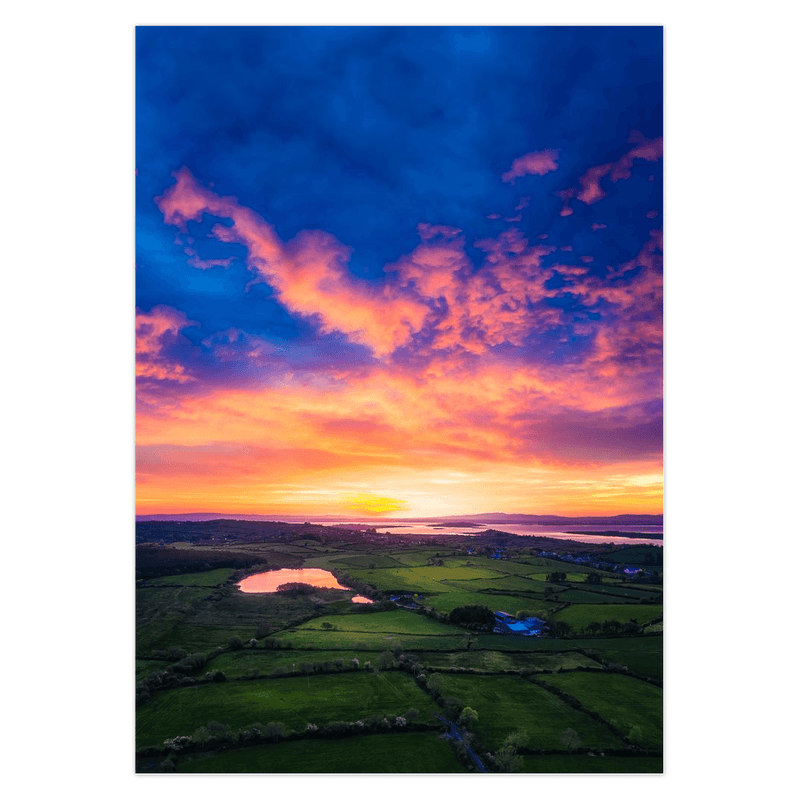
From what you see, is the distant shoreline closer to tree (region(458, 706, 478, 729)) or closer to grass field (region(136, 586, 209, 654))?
tree (region(458, 706, 478, 729))

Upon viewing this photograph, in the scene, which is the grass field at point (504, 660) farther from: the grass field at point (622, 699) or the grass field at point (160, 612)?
the grass field at point (160, 612)

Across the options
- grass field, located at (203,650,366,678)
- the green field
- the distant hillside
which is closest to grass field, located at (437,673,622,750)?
the green field

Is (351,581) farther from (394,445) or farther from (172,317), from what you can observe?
(172,317)

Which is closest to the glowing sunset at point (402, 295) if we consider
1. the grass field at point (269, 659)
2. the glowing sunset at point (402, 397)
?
the glowing sunset at point (402, 397)

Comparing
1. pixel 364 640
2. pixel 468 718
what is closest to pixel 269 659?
pixel 364 640

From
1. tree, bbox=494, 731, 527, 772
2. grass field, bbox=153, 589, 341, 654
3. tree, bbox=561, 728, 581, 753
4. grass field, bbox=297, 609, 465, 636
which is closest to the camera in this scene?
tree, bbox=494, 731, 527, 772
